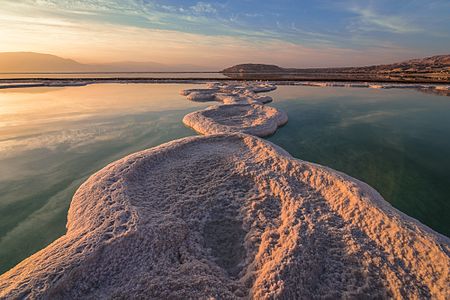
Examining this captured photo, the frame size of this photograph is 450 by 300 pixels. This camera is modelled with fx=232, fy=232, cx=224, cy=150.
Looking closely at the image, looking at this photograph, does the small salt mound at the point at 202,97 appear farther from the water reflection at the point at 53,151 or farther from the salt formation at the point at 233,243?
the salt formation at the point at 233,243

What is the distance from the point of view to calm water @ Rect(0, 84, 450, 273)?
4859mm

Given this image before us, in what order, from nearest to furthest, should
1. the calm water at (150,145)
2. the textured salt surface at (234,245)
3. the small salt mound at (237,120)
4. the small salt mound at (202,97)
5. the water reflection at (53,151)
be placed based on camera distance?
the textured salt surface at (234,245) < the water reflection at (53,151) < the calm water at (150,145) < the small salt mound at (237,120) < the small salt mound at (202,97)

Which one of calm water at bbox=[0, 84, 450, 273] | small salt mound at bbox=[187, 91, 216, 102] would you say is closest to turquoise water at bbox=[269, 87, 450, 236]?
calm water at bbox=[0, 84, 450, 273]

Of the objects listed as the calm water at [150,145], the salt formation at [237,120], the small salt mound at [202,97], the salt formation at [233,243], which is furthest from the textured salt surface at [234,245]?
the small salt mound at [202,97]

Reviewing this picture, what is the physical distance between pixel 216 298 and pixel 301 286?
1.08m

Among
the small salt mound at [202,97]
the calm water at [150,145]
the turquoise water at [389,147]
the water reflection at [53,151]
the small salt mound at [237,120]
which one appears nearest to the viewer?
the water reflection at [53,151]

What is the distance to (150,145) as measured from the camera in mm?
8945

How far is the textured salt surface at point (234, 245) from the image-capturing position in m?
2.92

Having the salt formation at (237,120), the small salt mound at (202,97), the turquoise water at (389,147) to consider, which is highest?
the small salt mound at (202,97)

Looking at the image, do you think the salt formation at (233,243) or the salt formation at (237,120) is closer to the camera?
the salt formation at (233,243)

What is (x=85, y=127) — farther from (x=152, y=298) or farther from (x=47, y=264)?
(x=152, y=298)

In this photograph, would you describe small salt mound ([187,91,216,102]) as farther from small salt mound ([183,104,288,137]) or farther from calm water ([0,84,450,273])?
small salt mound ([183,104,288,137])

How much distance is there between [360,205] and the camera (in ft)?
13.9

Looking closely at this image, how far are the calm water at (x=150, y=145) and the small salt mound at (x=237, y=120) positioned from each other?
626mm
